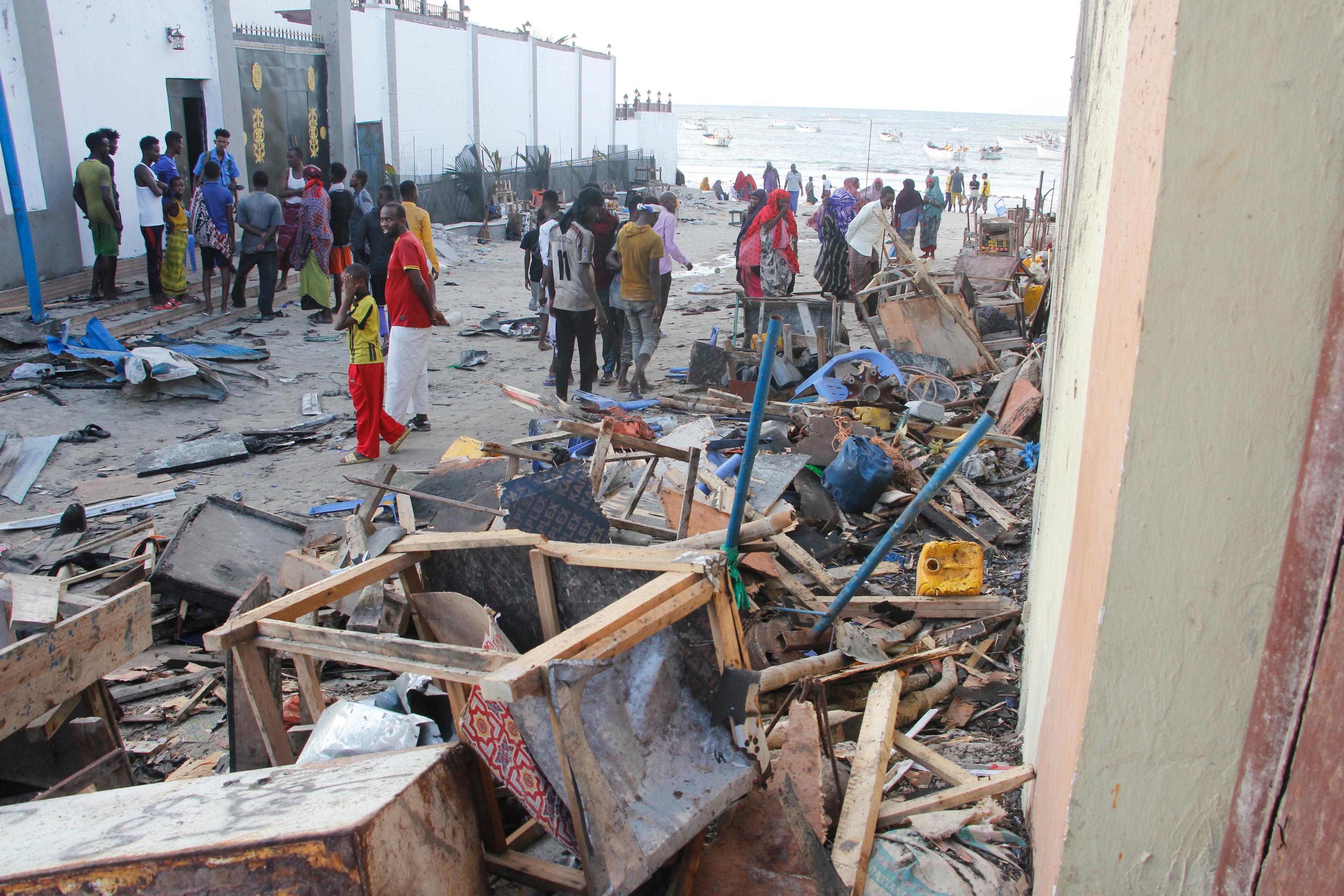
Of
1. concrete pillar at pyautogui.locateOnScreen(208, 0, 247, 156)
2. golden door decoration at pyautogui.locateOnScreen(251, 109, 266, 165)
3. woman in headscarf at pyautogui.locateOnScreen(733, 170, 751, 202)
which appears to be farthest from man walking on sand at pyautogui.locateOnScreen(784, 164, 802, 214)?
concrete pillar at pyautogui.locateOnScreen(208, 0, 247, 156)

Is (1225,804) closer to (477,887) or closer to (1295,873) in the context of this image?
(1295,873)

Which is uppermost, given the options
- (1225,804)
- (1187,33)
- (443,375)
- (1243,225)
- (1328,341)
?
(1187,33)

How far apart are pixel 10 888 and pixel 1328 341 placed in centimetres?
298

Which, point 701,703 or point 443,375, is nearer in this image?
point 701,703

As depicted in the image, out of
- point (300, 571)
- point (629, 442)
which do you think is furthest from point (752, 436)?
point (300, 571)

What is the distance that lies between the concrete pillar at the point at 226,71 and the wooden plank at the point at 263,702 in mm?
14697

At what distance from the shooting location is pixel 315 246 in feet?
39.2

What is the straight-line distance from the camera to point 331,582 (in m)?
3.06

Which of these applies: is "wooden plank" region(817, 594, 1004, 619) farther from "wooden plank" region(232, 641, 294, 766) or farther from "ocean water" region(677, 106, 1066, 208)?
"ocean water" region(677, 106, 1066, 208)

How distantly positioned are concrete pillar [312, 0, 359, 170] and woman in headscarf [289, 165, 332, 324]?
24.7 feet

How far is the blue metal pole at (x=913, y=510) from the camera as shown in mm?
3430

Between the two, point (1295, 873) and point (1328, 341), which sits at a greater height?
point (1328, 341)

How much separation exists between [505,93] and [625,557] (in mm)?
28199

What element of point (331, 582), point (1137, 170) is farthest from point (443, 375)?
point (1137, 170)
